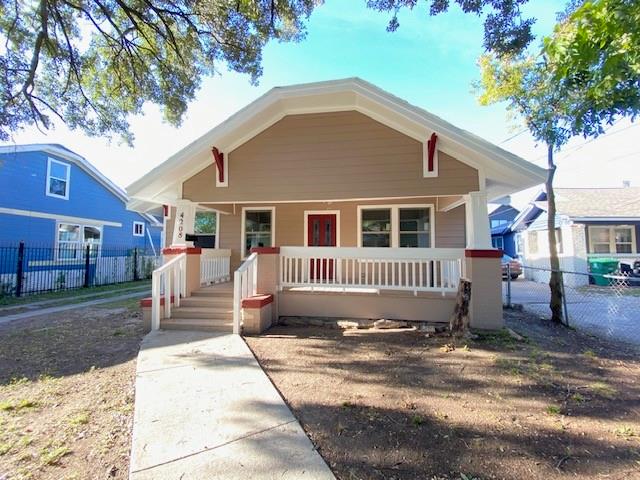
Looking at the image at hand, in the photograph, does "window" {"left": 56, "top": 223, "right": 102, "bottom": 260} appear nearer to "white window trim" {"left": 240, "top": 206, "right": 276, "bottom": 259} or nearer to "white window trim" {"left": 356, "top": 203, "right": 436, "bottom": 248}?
"white window trim" {"left": 240, "top": 206, "right": 276, "bottom": 259}

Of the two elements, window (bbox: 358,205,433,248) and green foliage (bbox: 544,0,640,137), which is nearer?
green foliage (bbox: 544,0,640,137)

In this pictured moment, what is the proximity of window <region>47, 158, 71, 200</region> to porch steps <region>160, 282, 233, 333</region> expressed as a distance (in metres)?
12.2

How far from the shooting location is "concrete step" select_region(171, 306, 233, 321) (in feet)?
22.1

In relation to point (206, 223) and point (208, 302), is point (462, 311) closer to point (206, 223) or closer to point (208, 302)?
point (208, 302)

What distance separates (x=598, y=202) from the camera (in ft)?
59.2

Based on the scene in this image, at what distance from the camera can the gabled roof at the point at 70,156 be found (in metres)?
13.2

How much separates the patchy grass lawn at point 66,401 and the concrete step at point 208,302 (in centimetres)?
110

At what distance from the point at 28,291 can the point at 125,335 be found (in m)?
9.04

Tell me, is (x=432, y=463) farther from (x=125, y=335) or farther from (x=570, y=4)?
(x=570, y=4)

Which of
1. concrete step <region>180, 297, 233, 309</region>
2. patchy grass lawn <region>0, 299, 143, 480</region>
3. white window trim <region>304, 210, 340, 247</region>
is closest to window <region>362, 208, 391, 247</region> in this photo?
white window trim <region>304, 210, 340, 247</region>

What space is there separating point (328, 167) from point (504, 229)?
23454 mm

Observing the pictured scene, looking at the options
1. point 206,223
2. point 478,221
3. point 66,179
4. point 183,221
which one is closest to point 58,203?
point 66,179

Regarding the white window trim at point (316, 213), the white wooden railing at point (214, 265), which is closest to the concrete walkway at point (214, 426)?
the white wooden railing at point (214, 265)

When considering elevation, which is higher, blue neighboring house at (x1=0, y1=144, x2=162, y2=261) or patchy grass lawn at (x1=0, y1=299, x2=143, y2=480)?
blue neighboring house at (x1=0, y1=144, x2=162, y2=261)
